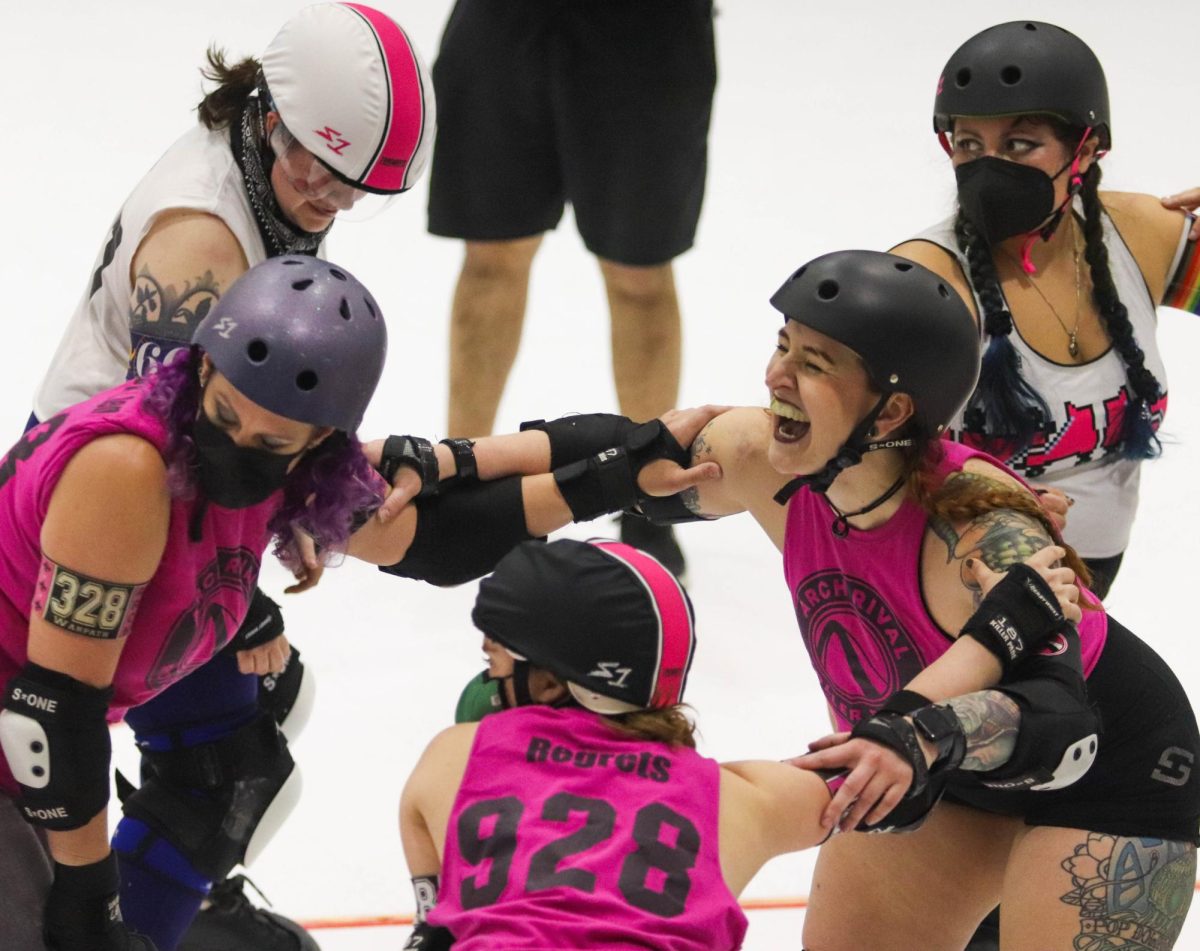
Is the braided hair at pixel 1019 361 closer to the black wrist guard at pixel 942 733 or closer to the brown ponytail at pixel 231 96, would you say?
the black wrist guard at pixel 942 733

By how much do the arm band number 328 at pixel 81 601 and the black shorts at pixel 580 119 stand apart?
116 inches

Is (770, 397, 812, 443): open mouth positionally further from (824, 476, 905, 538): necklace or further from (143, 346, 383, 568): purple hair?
(143, 346, 383, 568): purple hair

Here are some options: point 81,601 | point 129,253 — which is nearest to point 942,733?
point 81,601

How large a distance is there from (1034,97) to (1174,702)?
1.22m

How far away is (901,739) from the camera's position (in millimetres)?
2711

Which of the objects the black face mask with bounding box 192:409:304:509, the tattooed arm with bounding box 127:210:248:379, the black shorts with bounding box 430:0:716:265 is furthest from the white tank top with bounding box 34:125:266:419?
the black shorts with bounding box 430:0:716:265

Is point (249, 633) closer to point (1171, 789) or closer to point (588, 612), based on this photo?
point (588, 612)

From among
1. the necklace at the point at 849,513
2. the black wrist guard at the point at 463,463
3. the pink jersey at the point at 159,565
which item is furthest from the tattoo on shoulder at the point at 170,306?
the necklace at the point at 849,513

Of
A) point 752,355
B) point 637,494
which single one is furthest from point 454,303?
point 637,494

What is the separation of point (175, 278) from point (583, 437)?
2.75 feet

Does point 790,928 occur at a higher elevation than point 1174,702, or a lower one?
lower

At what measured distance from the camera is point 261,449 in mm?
2770

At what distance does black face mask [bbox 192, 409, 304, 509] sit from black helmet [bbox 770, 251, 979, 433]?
0.85 metres

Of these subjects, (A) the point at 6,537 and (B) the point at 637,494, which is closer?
(A) the point at 6,537
